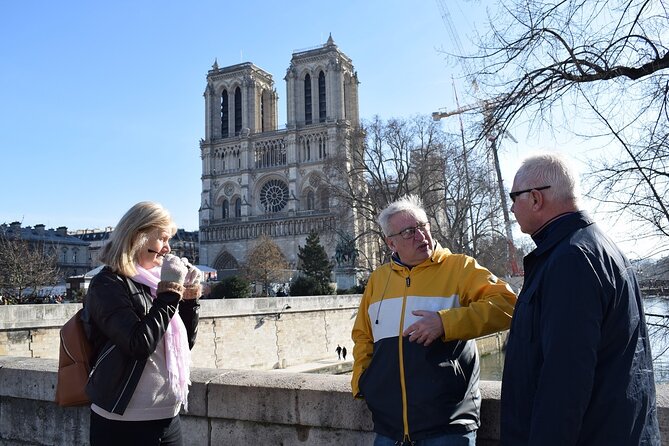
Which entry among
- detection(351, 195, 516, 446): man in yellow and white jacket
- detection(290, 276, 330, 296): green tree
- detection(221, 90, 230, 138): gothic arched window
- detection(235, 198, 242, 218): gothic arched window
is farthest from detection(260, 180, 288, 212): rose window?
detection(351, 195, 516, 446): man in yellow and white jacket

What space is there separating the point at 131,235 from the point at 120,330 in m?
0.47

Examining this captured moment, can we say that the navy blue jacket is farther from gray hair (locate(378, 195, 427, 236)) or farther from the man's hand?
gray hair (locate(378, 195, 427, 236))

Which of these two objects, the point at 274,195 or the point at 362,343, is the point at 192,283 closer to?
the point at 362,343

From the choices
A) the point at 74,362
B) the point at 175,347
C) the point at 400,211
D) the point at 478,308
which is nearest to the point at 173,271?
the point at 175,347

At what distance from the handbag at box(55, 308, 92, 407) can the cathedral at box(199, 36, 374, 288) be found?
53278mm

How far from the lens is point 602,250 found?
184 centimetres

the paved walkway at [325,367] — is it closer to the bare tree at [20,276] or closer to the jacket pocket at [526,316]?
the bare tree at [20,276]

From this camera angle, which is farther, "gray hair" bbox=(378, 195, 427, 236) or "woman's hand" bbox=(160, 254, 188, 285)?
"gray hair" bbox=(378, 195, 427, 236)

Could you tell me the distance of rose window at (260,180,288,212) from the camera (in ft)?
204

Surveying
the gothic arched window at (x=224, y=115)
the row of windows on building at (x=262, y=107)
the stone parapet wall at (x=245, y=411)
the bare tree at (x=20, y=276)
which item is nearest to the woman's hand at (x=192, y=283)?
the stone parapet wall at (x=245, y=411)

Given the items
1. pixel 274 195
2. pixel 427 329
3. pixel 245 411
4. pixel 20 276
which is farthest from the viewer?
pixel 274 195

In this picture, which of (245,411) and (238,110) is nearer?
(245,411)

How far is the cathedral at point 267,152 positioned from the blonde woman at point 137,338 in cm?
5328

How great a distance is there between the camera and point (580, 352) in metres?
1.69
